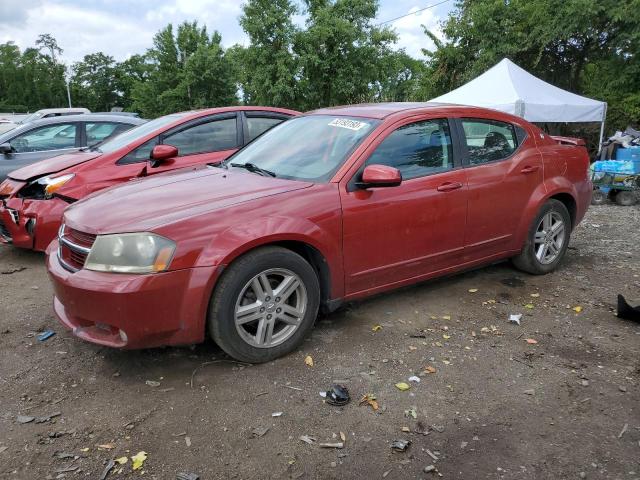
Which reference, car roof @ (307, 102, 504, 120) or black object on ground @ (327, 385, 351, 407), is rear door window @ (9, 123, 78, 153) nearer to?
car roof @ (307, 102, 504, 120)

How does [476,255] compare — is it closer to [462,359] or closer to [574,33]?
[462,359]

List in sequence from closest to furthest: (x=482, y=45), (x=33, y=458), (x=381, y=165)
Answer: (x=33, y=458) → (x=381, y=165) → (x=482, y=45)

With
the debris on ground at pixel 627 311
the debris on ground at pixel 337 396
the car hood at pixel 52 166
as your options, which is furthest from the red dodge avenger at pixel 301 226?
the car hood at pixel 52 166

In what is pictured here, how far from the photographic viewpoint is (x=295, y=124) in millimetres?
4387

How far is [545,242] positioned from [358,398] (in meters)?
2.85

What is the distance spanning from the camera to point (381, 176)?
339 cm

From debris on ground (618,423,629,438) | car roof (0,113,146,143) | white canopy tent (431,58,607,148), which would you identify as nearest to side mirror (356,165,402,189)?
debris on ground (618,423,629,438)

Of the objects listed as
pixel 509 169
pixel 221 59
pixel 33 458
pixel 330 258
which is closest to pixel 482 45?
pixel 221 59

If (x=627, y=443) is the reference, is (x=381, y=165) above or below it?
above

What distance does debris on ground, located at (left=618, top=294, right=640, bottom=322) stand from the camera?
3.94m

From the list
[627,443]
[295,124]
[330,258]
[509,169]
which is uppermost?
[295,124]

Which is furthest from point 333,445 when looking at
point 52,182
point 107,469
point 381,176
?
point 52,182

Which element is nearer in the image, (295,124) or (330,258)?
(330,258)

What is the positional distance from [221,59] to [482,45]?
13.6 meters
